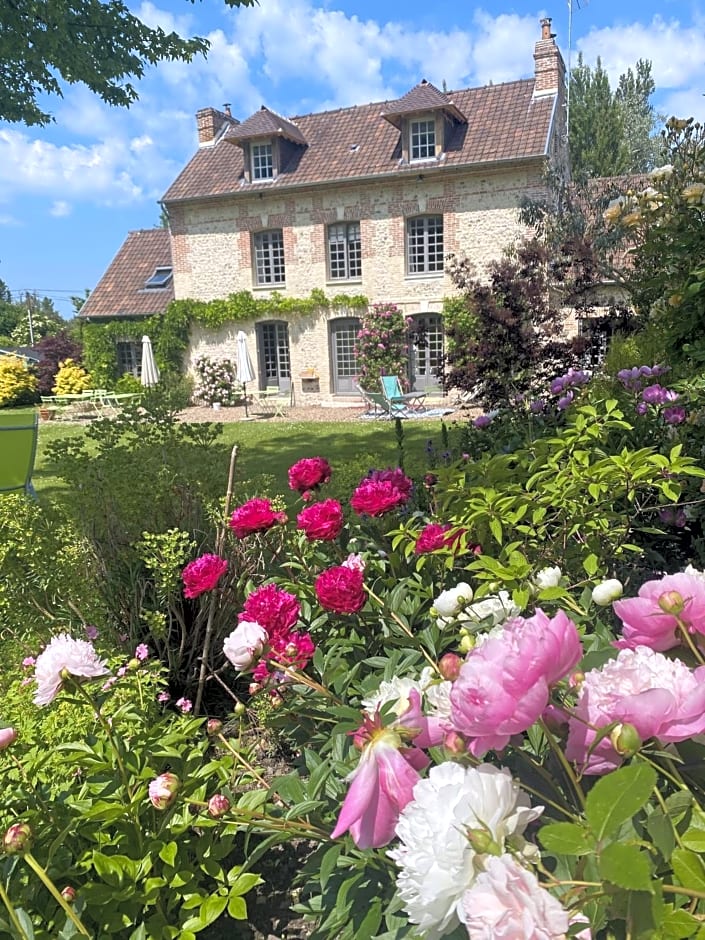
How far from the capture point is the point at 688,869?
0.61m

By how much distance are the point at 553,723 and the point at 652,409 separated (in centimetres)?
245

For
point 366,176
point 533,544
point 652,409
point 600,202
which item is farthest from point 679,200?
point 366,176

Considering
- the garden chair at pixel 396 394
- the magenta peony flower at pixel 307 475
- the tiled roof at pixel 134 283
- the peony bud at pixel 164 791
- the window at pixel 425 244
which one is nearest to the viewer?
the peony bud at pixel 164 791

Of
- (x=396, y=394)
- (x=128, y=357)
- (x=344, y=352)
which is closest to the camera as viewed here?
(x=396, y=394)

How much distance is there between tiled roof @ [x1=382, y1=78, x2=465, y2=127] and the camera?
15055mm

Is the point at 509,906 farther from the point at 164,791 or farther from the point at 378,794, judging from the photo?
the point at 164,791

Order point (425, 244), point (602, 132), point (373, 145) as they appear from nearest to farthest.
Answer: point (425, 244), point (373, 145), point (602, 132)

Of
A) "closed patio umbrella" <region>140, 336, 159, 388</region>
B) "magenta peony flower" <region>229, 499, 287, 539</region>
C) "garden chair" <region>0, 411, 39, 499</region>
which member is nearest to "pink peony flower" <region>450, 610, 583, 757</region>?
"magenta peony flower" <region>229, 499, 287, 539</region>

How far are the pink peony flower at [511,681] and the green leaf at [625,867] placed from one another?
5.0 inches

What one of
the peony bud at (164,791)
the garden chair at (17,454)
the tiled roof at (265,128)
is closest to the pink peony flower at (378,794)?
the peony bud at (164,791)

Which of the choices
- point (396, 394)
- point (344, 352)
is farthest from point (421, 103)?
point (396, 394)

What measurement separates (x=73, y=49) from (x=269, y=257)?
425 inches

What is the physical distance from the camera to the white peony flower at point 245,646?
1.13m

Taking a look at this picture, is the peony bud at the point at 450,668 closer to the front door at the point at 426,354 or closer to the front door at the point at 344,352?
the front door at the point at 426,354
